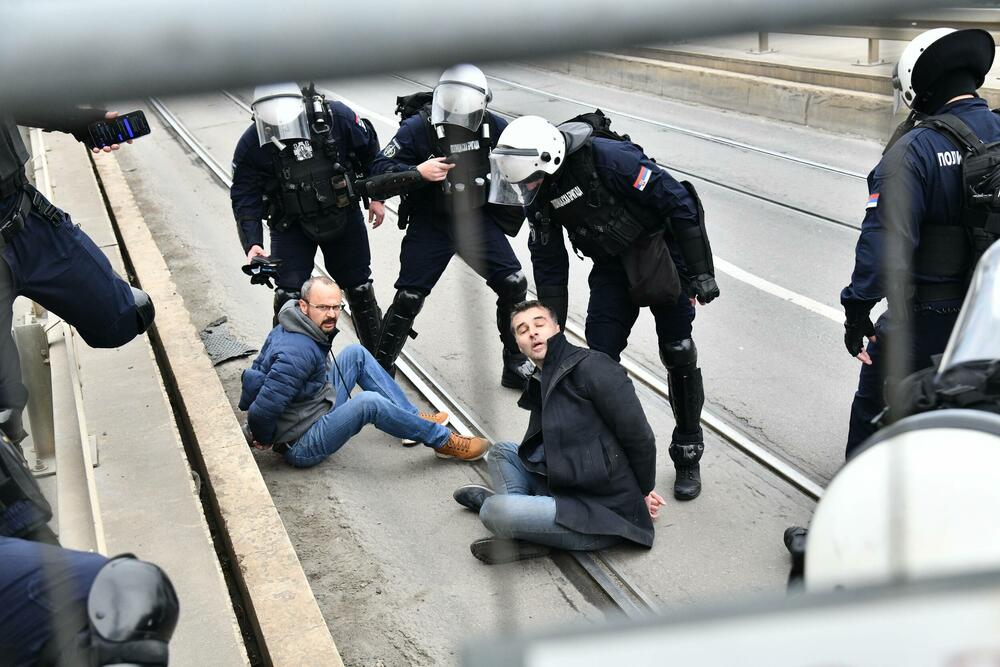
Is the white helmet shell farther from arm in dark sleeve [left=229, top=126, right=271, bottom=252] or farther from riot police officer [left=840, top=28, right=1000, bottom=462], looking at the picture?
arm in dark sleeve [left=229, top=126, right=271, bottom=252]

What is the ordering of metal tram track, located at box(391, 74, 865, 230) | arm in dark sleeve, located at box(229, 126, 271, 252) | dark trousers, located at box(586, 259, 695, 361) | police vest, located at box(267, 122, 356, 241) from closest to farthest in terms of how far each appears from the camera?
1. dark trousers, located at box(586, 259, 695, 361)
2. police vest, located at box(267, 122, 356, 241)
3. arm in dark sleeve, located at box(229, 126, 271, 252)
4. metal tram track, located at box(391, 74, 865, 230)

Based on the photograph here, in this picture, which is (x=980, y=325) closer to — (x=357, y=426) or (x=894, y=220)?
(x=894, y=220)

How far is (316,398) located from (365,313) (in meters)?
1.10

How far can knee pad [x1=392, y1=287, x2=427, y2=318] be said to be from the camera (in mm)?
6461

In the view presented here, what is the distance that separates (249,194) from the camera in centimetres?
645

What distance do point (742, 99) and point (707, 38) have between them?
13.0 m

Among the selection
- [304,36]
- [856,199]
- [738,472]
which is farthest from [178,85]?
[856,199]

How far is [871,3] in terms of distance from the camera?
1.15 metres

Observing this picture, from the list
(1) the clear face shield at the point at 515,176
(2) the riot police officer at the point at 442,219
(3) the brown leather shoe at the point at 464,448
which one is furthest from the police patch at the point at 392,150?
(3) the brown leather shoe at the point at 464,448

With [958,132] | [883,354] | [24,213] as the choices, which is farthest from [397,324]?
[958,132]

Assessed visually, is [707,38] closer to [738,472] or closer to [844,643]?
[844,643]

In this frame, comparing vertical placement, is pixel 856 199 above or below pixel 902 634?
below

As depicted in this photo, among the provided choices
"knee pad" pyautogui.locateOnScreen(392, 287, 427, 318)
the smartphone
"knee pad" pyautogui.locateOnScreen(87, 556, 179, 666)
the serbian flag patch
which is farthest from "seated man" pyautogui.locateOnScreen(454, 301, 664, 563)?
"knee pad" pyautogui.locateOnScreen(87, 556, 179, 666)

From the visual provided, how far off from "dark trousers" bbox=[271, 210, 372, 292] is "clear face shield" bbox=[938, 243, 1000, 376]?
4508 millimetres
